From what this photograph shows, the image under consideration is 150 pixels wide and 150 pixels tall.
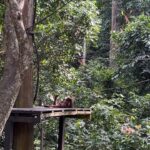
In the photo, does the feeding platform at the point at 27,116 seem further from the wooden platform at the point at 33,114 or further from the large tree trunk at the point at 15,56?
the large tree trunk at the point at 15,56

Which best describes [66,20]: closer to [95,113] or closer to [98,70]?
[95,113]

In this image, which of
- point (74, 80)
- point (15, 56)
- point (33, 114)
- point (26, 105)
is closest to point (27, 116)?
point (33, 114)

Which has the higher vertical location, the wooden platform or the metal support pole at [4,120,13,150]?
the wooden platform

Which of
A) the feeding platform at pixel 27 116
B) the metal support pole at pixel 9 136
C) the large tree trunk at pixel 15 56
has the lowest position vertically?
the metal support pole at pixel 9 136

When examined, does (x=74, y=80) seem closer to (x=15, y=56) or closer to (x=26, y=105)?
(x=26, y=105)

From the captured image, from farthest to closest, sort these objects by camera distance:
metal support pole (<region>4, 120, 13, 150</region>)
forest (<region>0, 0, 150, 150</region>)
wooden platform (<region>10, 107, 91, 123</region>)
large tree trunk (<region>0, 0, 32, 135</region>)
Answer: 1. forest (<region>0, 0, 150, 150</region>)
2. metal support pole (<region>4, 120, 13, 150</region>)
3. wooden platform (<region>10, 107, 91, 123</region>)
4. large tree trunk (<region>0, 0, 32, 135</region>)

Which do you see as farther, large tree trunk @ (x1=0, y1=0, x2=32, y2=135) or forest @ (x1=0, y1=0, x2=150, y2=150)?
forest @ (x1=0, y1=0, x2=150, y2=150)

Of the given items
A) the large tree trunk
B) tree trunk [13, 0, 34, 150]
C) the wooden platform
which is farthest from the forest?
the large tree trunk

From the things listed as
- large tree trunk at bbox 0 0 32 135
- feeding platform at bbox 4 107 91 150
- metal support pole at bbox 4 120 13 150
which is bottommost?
metal support pole at bbox 4 120 13 150

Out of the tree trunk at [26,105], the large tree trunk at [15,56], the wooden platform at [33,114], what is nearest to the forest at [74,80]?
the tree trunk at [26,105]

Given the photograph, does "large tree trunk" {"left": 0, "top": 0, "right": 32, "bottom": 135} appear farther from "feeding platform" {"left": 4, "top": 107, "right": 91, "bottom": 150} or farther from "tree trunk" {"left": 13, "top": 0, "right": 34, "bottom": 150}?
"tree trunk" {"left": 13, "top": 0, "right": 34, "bottom": 150}

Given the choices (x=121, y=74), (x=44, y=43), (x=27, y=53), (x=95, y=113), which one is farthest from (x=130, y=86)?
(x=27, y=53)

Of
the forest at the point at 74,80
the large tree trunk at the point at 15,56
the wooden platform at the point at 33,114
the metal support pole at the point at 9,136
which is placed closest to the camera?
the large tree trunk at the point at 15,56

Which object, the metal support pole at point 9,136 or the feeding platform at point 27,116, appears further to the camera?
the metal support pole at point 9,136
